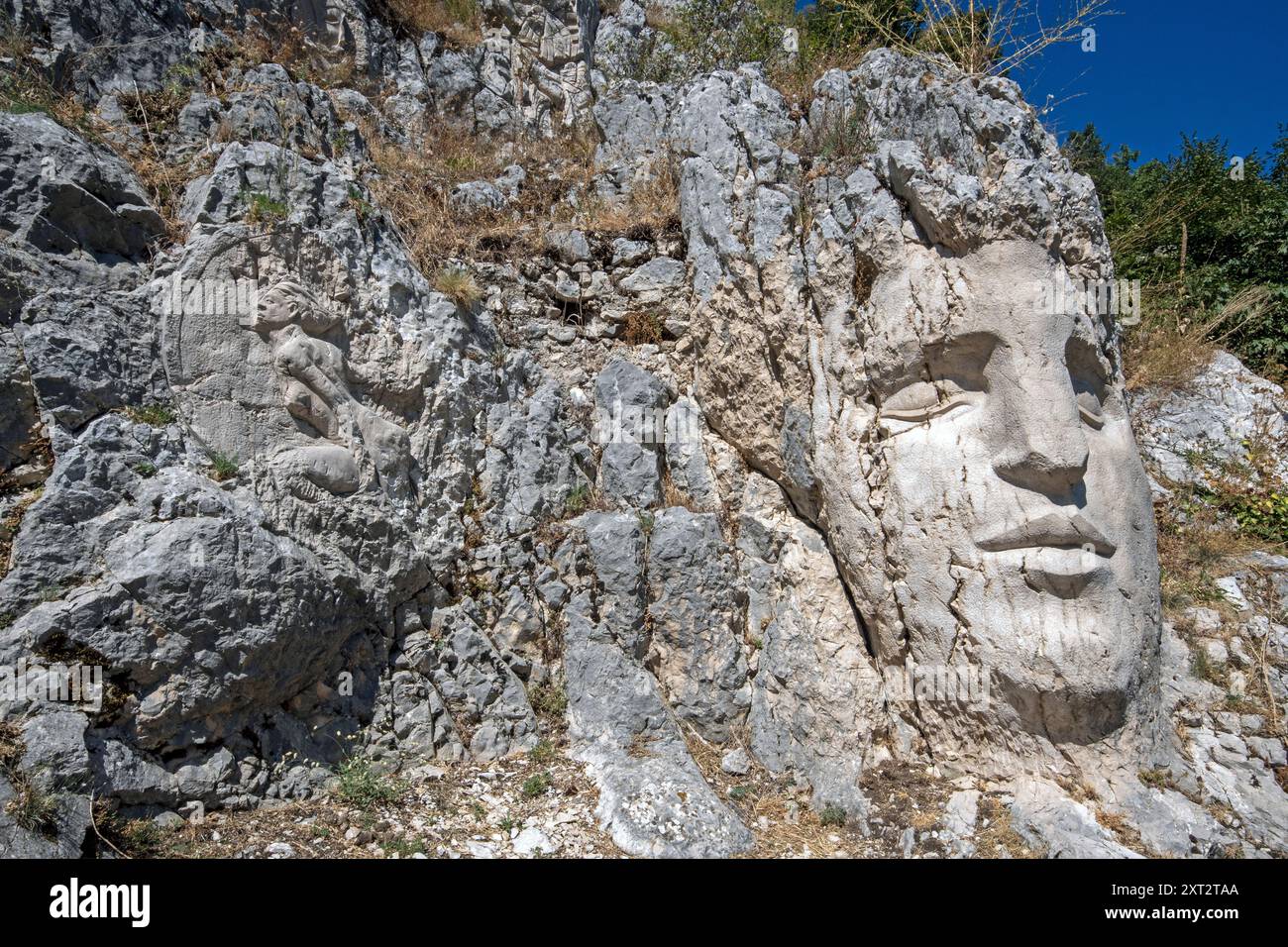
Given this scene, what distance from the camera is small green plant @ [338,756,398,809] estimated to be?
4.27m

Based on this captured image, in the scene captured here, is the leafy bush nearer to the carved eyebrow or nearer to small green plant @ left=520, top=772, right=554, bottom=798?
the carved eyebrow

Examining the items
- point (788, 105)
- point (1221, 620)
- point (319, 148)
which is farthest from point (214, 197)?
point (1221, 620)

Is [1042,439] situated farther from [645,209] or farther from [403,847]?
[403,847]

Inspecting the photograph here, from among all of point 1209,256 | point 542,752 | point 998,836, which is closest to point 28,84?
point 542,752

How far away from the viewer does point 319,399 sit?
4906 mm

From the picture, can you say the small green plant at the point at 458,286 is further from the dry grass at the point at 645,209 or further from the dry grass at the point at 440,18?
the dry grass at the point at 440,18

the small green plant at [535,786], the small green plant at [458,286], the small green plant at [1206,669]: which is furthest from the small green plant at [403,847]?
the small green plant at [1206,669]

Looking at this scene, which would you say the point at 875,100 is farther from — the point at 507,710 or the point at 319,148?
the point at 507,710

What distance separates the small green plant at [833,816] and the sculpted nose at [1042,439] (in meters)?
2.42

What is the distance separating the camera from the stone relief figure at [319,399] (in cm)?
478

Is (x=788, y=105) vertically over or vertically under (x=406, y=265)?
over

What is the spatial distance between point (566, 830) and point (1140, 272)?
29.4ft

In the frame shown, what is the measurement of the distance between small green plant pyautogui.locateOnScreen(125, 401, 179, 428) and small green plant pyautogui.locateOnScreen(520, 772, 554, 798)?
125 inches

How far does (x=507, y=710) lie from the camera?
5.06m
